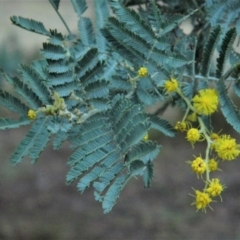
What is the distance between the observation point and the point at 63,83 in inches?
23.0

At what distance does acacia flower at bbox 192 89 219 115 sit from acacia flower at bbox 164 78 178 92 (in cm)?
3

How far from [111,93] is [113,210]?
4.90 feet

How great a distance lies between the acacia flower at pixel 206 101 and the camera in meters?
0.58

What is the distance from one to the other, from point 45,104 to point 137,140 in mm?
140

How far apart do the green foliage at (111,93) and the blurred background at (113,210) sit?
1.19m

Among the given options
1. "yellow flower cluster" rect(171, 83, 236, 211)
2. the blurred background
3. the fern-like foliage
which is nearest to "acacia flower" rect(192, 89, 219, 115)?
"yellow flower cluster" rect(171, 83, 236, 211)

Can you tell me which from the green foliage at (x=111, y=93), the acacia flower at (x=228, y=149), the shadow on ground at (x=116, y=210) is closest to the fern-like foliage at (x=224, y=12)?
the green foliage at (x=111, y=93)

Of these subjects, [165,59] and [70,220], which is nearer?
[165,59]

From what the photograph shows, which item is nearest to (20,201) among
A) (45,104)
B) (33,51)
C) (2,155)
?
(2,155)

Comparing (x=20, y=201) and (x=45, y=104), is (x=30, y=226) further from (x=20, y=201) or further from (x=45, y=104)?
(x=45, y=104)

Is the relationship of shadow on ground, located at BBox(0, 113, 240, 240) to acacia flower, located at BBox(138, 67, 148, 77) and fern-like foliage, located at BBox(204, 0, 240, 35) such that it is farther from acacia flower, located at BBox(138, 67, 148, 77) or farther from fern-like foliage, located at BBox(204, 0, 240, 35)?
acacia flower, located at BBox(138, 67, 148, 77)

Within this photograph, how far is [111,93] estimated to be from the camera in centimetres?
62

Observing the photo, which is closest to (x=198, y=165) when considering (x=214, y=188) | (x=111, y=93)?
(x=214, y=188)

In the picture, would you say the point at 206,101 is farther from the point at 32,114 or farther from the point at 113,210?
the point at 113,210
